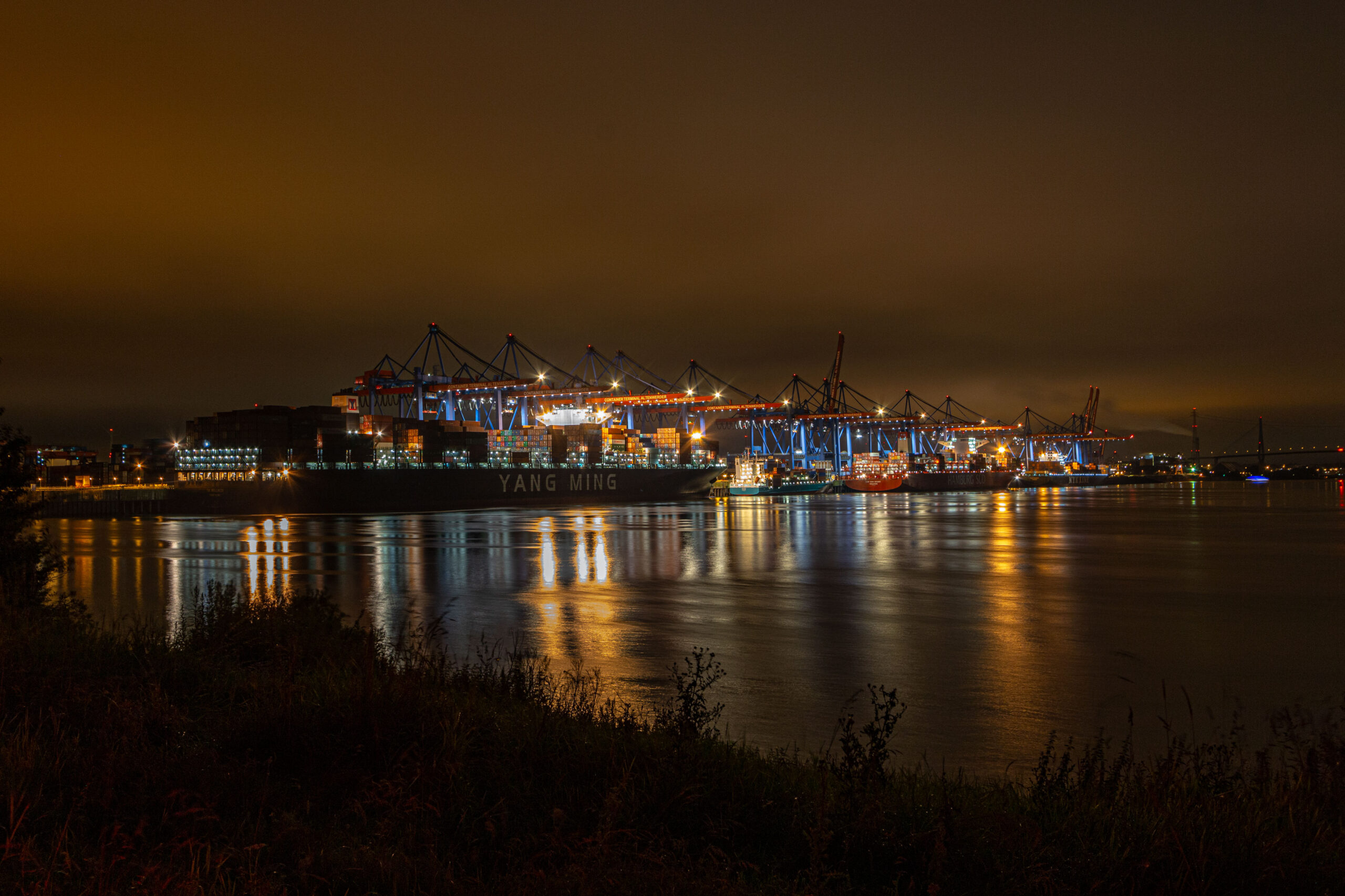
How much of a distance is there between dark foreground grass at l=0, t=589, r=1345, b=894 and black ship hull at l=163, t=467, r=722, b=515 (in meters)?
63.1

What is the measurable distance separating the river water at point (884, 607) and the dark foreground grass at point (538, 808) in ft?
7.20

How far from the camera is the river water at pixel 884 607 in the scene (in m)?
8.85

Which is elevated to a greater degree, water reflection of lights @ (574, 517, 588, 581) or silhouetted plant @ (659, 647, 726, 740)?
silhouetted plant @ (659, 647, 726, 740)

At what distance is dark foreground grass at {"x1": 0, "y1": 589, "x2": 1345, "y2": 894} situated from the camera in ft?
11.6

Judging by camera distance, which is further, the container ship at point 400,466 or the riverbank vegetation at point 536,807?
the container ship at point 400,466

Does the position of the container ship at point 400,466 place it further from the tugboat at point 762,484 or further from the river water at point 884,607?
the river water at point 884,607

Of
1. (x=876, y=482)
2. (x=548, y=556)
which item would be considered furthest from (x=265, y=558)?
(x=876, y=482)

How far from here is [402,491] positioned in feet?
238

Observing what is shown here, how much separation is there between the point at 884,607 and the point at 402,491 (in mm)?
61596

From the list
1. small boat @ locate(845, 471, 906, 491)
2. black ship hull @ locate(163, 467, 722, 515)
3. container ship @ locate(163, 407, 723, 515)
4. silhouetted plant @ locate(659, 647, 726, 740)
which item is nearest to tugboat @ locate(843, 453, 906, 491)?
small boat @ locate(845, 471, 906, 491)

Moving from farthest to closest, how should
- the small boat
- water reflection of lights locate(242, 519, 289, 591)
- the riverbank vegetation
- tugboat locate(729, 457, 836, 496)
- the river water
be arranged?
the small boat
tugboat locate(729, 457, 836, 496)
water reflection of lights locate(242, 519, 289, 591)
the river water
the riverbank vegetation

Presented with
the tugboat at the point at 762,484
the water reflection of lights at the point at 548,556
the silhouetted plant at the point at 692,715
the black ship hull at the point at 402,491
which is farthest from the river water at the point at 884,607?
A: the tugboat at the point at 762,484

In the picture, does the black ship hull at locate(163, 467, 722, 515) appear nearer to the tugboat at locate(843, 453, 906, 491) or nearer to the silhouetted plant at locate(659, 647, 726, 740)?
the tugboat at locate(843, 453, 906, 491)

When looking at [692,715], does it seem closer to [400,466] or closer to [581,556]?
[581,556]
